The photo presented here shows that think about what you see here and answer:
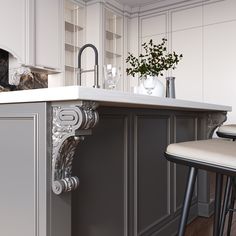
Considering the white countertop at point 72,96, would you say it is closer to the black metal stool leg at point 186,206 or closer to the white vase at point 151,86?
the black metal stool leg at point 186,206

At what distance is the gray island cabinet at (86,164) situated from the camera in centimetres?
94

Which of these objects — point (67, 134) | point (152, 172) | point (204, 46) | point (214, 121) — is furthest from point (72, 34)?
point (67, 134)

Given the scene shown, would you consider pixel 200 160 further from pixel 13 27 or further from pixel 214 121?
pixel 13 27

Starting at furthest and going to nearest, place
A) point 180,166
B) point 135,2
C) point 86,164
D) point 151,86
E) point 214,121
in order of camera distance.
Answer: point 135,2 → point 214,121 → point 180,166 → point 151,86 → point 86,164

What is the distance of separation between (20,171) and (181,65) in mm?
3829

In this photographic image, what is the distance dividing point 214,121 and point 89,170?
1.49 metres

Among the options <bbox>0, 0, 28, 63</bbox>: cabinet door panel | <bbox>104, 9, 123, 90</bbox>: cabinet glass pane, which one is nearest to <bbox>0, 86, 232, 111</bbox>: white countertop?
<bbox>0, 0, 28, 63</bbox>: cabinet door panel

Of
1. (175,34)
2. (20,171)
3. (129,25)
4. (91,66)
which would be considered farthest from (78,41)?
(20,171)

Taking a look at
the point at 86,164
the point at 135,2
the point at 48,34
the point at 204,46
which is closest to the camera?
the point at 86,164

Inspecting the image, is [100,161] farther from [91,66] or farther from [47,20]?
[91,66]

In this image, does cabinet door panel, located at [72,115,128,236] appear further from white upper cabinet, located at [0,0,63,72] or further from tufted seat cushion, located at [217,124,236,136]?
Answer: white upper cabinet, located at [0,0,63,72]

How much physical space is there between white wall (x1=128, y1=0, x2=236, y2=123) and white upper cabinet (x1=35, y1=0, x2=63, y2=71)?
1627mm

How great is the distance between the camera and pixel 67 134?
3.00 feet

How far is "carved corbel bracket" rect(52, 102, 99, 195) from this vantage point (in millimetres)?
894
